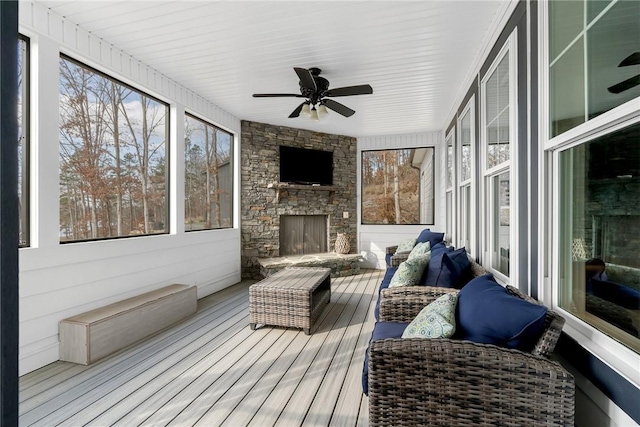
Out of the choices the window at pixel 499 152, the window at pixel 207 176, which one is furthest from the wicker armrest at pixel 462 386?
the window at pixel 207 176

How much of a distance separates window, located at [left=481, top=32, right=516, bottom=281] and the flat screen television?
3.66 m

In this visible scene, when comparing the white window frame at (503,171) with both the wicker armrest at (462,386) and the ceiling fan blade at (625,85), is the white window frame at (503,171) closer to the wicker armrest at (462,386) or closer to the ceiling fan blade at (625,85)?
the ceiling fan blade at (625,85)

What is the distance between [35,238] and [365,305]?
137 inches

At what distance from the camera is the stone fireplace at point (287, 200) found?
5.87 m

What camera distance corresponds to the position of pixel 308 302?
10.6ft

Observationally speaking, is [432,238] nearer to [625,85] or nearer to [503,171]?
[503,171]

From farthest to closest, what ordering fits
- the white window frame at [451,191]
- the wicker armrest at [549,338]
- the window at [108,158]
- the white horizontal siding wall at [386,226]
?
the white horizontal siding wall at [386,226] → the white window frame at [451,191] → the window at [108,158] → the wicker armrest at [549,338]

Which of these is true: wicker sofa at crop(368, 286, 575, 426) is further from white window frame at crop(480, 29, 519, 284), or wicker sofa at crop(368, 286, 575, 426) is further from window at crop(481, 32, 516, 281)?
window at crop(481, 32, 516, 281)

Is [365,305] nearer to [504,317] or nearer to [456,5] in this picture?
[504,317]

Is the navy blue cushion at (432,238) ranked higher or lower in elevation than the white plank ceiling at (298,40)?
lower

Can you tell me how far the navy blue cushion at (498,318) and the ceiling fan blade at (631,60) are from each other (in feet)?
3.35

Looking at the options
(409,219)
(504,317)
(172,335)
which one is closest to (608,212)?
(504,317)

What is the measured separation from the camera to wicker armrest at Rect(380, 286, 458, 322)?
7.58 ft

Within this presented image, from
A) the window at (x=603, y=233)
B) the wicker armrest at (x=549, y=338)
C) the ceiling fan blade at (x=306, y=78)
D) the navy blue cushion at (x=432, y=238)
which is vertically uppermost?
the ceiling fan blade at (x=306, y=78)
